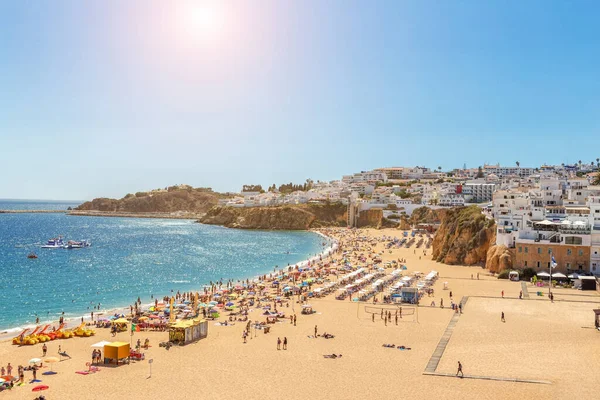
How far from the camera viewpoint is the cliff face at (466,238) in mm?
47812

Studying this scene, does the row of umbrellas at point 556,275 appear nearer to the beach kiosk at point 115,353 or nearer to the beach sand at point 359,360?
the beach sand at point 359,360

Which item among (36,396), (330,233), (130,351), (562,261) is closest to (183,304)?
(130,351)

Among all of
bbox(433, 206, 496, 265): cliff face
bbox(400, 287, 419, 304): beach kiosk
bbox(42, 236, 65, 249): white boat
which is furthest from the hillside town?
bbox(42, 236, 65, 249): white boat

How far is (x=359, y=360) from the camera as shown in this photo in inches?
828

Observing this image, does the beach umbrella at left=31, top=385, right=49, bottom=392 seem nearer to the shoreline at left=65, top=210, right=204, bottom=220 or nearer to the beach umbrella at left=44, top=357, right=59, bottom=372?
the beach umbrella at left=44, top=357, right=59, bottom=372

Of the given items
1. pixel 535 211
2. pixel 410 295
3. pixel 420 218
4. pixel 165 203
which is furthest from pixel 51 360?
pixel 165 203

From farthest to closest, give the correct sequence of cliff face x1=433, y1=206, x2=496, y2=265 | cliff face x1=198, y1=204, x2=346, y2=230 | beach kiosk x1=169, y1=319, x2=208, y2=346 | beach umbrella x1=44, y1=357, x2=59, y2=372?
cliff face x1=198, y1=204, x2=346, y2=230, cliff face x1=433, y1=206, x2=496, y2=265, beach kiosk x1=169, y1=319, x2=208, y2=346, beach umbrella x1=44, y1=357, x2=59, y2=372

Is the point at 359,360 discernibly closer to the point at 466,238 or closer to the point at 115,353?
the point at 115,353

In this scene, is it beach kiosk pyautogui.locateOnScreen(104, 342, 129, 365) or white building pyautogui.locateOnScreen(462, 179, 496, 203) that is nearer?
beach kiosk pyautogui.locateOnScreen(104, 342, 129, 365)

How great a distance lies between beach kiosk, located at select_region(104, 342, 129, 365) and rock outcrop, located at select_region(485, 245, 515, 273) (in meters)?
32.8

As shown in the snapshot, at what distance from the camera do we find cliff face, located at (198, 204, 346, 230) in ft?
391

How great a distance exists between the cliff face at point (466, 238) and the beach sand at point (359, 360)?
16.7 m

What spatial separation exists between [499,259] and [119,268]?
3903 centimetres

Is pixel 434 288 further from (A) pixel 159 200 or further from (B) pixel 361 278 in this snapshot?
(A) pixel 159 200
